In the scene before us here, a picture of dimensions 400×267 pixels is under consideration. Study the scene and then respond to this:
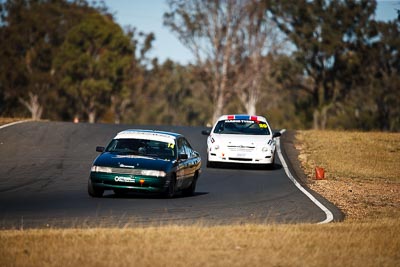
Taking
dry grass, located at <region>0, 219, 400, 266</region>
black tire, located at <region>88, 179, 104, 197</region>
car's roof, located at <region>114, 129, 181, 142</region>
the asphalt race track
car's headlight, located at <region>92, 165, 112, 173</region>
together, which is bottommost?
the asphalt race track

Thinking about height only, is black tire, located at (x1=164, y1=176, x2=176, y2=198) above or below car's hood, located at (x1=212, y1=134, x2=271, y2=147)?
below

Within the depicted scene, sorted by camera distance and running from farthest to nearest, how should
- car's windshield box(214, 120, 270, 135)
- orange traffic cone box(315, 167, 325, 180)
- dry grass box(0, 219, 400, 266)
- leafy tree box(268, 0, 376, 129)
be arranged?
leafy tree box(268, 0, 376, 129) → car's windshield box(214, 120, 270, 135) → orange traffic cone box(315, 167, 325, 180) → dry grass box(0, 219, 400, 266)

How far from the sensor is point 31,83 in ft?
253

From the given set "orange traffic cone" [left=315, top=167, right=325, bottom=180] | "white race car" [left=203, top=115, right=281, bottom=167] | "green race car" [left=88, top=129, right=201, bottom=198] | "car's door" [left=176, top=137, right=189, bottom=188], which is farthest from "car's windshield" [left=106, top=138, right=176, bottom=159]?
"white race car" [left=203, top=115, right=281, bottom=167]

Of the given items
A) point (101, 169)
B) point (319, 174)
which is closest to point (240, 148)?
point (319, 174)

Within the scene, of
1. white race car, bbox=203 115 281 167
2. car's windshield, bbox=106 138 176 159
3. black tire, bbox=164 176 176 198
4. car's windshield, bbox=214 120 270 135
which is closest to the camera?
black tire, bbox=164 176 176 198

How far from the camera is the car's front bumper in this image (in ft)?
55.6

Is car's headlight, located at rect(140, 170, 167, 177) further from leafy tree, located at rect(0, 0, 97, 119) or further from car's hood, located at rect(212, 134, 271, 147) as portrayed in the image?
leafy tree, located at rect(0, 0, 97, 119)

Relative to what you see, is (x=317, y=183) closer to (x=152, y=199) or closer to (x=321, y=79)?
(x=152, y=199)

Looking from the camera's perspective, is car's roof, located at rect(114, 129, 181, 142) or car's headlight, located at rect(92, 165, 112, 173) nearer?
car's headlight, located at rect(92, 165, 112, 173)

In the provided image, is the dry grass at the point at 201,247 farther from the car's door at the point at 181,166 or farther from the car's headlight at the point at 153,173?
the car's door at the point at 181,166

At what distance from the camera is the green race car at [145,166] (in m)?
17.0

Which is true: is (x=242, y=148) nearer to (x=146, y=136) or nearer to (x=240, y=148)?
(x=240, y=148)

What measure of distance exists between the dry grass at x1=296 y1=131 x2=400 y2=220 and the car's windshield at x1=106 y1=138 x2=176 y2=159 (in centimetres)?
373
